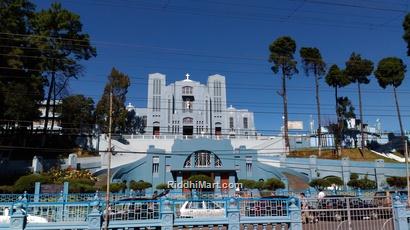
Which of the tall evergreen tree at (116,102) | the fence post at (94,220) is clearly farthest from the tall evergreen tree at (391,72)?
the fence post at (94,220)

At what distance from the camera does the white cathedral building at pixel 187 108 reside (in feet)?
175

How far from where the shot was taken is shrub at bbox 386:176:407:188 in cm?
3359

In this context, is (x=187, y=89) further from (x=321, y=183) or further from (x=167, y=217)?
(x=167, y=217)

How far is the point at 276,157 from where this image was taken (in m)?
41.3

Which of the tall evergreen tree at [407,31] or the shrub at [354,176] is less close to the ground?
the tall evergreen tree at [407,31]

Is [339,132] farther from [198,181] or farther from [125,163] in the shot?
[125,163]

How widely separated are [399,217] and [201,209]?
8.19 meters

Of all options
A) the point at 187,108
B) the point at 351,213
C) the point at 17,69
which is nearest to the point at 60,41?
the point at 17,69

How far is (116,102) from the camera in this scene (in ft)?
147

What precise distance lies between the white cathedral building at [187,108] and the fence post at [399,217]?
125 feet

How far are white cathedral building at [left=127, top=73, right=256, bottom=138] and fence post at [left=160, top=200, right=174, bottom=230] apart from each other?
129 ft

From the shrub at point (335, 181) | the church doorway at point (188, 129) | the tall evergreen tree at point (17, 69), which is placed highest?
the tall evergreen tree at point (17, 69)

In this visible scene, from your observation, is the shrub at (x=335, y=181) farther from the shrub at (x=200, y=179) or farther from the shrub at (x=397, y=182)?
the shrub at (x=200, y=179)

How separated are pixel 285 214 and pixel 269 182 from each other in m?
20.7
